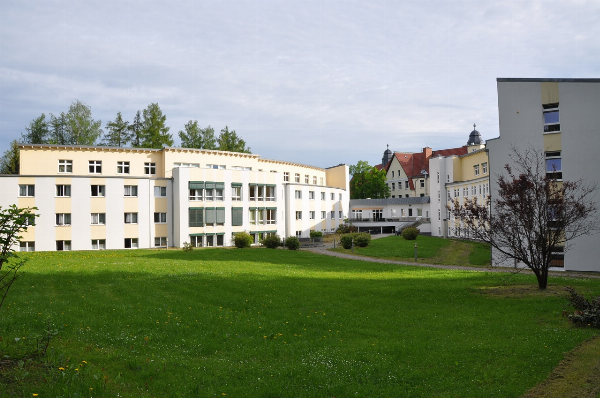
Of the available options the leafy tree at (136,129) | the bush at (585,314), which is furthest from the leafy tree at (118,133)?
the bush at (585,314)

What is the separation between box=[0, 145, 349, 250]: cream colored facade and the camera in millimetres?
43125

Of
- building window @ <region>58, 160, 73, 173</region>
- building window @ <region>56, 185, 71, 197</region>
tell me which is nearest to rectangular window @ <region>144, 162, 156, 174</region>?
building window @ <region>58, 160, 73, 173</region>

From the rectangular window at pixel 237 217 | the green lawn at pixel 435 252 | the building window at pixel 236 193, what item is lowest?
the green lawn at pixel 435 252

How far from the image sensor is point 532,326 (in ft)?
38.8

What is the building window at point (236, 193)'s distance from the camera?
5168 centimetres

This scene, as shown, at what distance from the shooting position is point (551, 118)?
101 feet

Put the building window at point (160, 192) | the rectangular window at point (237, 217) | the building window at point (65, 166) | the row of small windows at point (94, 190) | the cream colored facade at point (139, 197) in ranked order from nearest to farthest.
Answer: the row of small windows at point (94, 190)
the cream colored facade at point (139, 197)
the building window at point (65, 166)
the building window at point (160, 192)
the rectangular window at point (237, 217)

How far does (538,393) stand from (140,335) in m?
7.80

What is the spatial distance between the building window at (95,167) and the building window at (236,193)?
14565mm

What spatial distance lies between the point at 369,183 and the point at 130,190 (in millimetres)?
55887

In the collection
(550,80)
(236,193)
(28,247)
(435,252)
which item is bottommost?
(435,252)

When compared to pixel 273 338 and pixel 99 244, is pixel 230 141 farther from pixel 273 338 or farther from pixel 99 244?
pixel 273 338

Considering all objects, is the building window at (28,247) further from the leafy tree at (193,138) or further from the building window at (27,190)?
the leafy tree at (193,138)

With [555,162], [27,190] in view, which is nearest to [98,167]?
[27,190]
